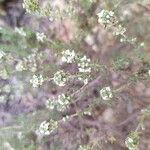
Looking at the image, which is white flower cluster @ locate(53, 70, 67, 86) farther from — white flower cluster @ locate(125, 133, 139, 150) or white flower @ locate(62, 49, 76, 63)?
white flower cluster @ locate(125, 133, 139, 150)

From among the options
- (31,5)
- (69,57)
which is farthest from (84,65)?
(31,5)

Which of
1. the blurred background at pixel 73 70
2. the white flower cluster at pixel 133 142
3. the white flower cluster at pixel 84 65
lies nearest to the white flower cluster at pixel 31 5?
the blurred background at pixel 73 70

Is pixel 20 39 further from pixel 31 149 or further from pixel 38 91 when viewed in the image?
pixel 31 149

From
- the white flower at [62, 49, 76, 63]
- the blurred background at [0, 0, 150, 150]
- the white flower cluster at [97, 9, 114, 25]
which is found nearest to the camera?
the white flower cluster at [97, 9, 114, 25]

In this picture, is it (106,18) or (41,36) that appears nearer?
(106,18)

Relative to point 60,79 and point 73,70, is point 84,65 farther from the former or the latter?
point 73,70

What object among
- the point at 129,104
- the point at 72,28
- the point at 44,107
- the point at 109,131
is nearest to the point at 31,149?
the point at 44,107

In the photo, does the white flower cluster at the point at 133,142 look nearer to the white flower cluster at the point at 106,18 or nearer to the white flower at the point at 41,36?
the white flower cluster at the point at 106,18

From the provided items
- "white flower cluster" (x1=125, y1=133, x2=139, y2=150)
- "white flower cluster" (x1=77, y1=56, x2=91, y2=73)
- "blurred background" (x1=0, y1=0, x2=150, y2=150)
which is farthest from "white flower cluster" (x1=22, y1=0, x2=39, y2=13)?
"white flower cluster" (x1=125, y1=133, x2=139, y2=150)

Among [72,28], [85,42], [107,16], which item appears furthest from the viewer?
[72,28]

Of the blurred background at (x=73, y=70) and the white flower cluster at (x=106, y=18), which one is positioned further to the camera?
the blurred background at (x=73, y=70)

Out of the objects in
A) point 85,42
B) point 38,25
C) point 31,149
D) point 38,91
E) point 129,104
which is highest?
point 38,25
